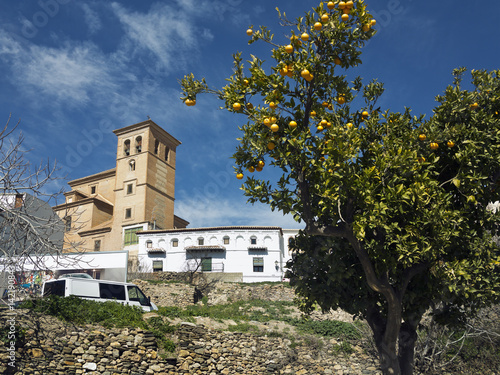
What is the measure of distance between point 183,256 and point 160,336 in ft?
95.7

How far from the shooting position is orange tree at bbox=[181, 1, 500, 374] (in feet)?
25.7

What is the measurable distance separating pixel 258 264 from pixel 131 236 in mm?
15724

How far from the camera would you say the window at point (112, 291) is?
1894cm

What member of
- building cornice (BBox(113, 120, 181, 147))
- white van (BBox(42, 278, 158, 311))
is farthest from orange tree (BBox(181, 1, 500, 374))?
building cornice (BBox(113, 120, 181, 147))

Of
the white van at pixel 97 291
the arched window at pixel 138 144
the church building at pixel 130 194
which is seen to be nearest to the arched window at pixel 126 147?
the church building at pixel 130 194

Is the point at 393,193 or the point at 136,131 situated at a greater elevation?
the point at 136,131

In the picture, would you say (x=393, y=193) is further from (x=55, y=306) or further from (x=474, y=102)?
(x=55, y=306)

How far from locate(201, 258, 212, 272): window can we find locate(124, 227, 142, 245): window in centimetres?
902

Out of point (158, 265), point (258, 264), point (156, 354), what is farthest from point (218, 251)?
point (156, 354)

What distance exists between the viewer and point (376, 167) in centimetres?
838

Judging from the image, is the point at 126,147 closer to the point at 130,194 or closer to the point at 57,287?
the point at 130,194

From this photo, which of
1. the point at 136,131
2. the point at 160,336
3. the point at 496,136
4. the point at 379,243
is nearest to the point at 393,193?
the point at 379,243

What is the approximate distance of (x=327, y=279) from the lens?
10.1 metres

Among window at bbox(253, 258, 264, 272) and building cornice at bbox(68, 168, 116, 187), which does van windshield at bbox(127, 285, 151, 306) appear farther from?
building cornice at bbox(68, 168, 116, 187)
